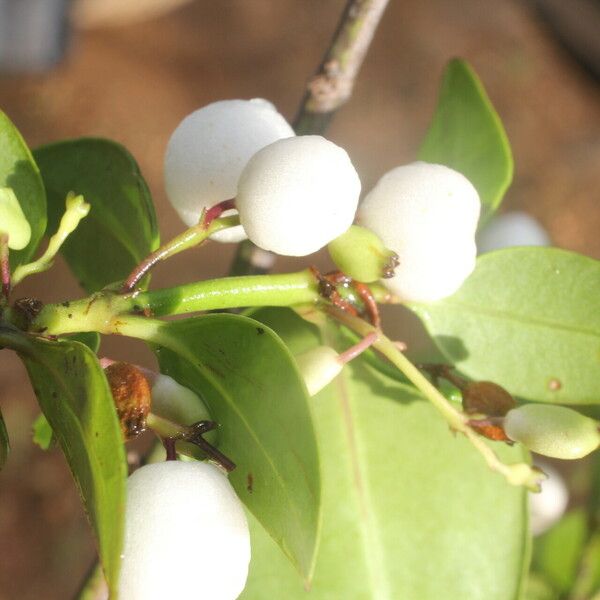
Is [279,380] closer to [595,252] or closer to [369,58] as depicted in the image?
[595,252]

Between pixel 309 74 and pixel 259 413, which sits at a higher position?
pixel 259 413

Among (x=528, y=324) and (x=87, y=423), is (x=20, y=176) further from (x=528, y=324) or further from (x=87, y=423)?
(x=528, y=324)

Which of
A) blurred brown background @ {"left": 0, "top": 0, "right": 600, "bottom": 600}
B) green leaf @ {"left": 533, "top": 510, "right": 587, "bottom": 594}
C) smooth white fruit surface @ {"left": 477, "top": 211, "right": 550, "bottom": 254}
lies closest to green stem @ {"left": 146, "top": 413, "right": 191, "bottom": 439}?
smooth white fruit surface @ {"left": 477, "top": 211, "right": 550, "bottom": 254}

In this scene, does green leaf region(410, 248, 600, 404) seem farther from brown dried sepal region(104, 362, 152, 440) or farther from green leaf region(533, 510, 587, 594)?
green leaf region(533, 510, 587, 594)

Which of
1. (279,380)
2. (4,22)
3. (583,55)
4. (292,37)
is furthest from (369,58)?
(279,380)

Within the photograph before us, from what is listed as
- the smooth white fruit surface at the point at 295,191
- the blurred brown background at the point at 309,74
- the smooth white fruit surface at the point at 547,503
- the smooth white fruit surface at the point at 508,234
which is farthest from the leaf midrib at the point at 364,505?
the blurred brown background at the point at 309,74

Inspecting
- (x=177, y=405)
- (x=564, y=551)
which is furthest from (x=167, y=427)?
(x=564, y=551)

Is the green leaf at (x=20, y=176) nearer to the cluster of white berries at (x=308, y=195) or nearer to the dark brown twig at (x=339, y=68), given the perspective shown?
the cluster of white berries at (x=308, y=195)

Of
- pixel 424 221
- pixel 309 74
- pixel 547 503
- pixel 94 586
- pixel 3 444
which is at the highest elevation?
pixel 424 221
